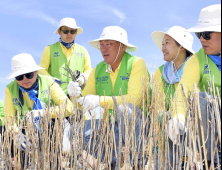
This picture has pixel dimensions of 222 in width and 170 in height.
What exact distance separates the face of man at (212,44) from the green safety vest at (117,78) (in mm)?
750

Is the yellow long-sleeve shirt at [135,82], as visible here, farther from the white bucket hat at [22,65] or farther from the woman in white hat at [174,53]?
the white bucket hat at [22,65]

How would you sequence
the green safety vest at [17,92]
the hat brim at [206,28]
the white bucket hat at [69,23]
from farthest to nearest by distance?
the white bucket hat at [69,23] < the green safety vest at [17,92] < the hat brim at [206,28]

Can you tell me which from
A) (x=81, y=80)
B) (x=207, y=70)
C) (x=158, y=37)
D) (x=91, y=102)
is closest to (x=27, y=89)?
(x=81, y=80)

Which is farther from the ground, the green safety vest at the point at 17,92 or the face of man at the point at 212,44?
the face of man at the point at 212,44

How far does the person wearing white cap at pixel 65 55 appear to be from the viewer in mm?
3240

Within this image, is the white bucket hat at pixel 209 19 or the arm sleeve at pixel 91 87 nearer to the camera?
the white bucket hat at pixel 209 19

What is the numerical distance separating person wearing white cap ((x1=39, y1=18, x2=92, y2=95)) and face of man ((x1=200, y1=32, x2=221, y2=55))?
5.90 feet

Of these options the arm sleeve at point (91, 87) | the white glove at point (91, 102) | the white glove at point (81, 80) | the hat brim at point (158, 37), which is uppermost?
the hat brim at point (158, 37)

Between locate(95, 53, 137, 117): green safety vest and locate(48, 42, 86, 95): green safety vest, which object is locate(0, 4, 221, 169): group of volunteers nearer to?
locate(95, 53, 137, 117): green safety vest

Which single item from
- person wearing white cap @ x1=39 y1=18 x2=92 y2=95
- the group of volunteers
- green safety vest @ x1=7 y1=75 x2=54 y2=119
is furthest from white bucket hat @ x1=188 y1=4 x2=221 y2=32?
person wearing white cap @ x1=39 y1=18 x2=92 y2=95

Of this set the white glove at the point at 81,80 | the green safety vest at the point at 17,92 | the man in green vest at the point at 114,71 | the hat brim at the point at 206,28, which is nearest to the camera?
the hat brim at the point at 206,28

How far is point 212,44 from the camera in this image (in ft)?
5.49

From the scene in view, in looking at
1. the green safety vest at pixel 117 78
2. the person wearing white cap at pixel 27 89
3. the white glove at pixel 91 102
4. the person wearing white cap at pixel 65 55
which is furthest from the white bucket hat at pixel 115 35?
the person wearing white cap at pixel 65 55

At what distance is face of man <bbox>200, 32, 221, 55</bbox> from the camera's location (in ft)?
5.38
